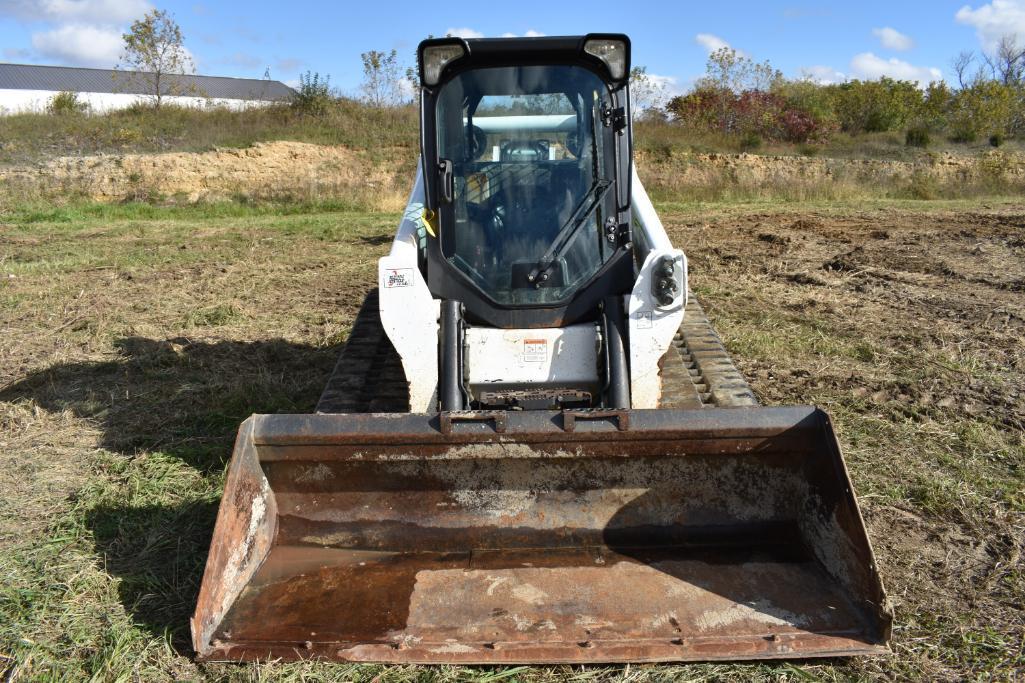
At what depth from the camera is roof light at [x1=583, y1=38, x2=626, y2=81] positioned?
4.25 m

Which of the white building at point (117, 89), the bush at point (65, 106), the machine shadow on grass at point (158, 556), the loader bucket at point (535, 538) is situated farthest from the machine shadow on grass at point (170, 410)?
the bush at point (65, 106)

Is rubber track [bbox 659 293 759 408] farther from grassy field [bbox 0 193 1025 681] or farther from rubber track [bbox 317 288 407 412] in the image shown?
rubber track [bbox 317 288 407 412]

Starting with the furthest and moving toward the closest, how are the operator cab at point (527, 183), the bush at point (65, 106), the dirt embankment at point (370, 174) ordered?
the bush at point (65, 106) < the dirt embankment at point (370, 174) < the operator cab at point (527, 183)

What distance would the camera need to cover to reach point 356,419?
3.31 metres

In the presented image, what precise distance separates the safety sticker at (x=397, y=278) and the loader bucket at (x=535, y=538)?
3.25 ft

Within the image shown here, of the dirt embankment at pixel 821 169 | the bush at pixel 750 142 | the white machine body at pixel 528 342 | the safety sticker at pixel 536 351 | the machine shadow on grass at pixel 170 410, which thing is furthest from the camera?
the bush at pixel 750 142

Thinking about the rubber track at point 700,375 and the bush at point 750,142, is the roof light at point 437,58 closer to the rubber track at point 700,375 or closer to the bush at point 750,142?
the rubber track at point 700,375

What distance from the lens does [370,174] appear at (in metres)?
22.1

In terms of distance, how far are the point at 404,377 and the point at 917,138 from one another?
27874mm

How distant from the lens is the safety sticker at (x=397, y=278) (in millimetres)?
4094

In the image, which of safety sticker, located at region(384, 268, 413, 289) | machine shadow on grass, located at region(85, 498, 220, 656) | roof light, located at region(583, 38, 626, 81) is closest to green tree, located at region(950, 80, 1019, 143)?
roof light, located at region(583, 38, 626, 81)

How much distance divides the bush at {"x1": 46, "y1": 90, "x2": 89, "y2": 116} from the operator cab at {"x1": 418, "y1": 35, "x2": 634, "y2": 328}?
2598 centimetres

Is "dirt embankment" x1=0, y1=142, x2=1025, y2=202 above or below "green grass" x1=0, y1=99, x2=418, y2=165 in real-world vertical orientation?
below

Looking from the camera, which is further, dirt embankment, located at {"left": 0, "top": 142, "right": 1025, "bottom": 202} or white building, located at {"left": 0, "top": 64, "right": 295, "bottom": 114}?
white building, located at {"left": 0, "top": 64, "right": 295, "bottom": 114}
